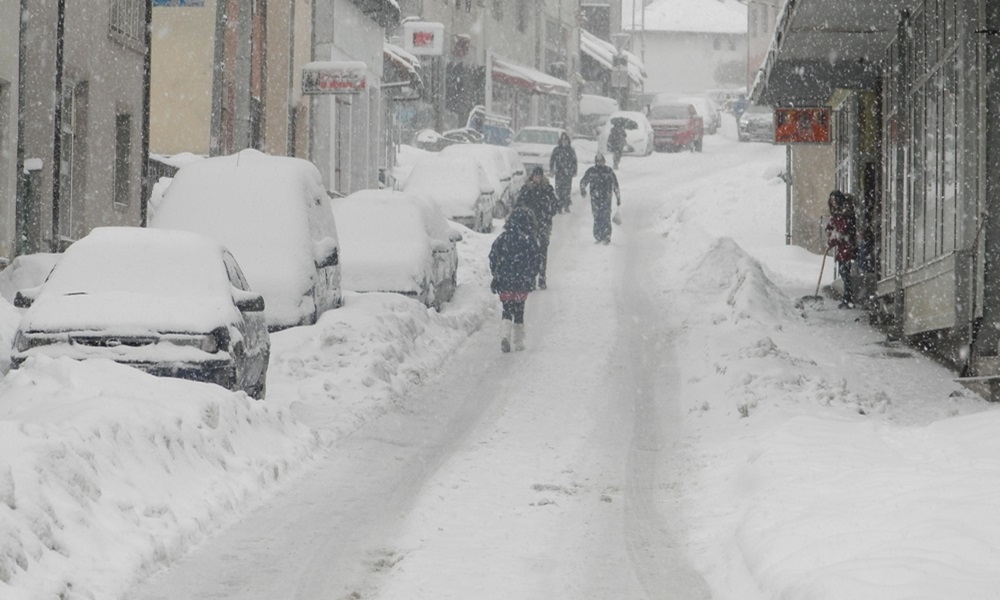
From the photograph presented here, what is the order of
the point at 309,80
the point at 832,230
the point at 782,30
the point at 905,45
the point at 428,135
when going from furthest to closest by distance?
the point at 428,135 < the point at 309,80 < the point at 832,230 < the point at 782,30 < the point at 905,45

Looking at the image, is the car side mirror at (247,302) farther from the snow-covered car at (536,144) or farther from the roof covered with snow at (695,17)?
the roof covered with snow at (695,17)

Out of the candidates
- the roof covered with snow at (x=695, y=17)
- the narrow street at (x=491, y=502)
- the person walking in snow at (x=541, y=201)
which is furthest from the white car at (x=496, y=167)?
the roof covered with snow at (x=695, y=17)

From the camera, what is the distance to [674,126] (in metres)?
58.9

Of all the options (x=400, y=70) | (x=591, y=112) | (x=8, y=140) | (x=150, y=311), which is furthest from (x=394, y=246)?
(x=591, y=112)

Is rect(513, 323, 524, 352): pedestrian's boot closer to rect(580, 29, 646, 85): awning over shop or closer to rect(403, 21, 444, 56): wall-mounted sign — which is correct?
rect(403, 21, 444, 56): wall-mounted sign

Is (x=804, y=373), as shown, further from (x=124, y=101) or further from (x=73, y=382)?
(x=124, y=101)

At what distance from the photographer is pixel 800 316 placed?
1994 cm

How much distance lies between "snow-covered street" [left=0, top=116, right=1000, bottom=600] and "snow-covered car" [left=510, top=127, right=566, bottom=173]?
27.5 meters

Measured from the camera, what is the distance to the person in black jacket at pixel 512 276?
1700 cm

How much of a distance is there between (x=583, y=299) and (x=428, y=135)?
1065 inches

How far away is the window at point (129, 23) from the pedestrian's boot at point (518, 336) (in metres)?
9.19

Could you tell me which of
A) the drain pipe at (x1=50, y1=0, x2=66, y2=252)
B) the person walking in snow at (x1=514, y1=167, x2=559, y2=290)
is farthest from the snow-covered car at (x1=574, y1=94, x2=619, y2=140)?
the drain pipe at (x1=50, y1=0, x2=66, y2=252)

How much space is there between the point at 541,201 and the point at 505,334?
5876 mm

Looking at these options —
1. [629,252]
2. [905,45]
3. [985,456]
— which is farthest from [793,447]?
[629,252]
